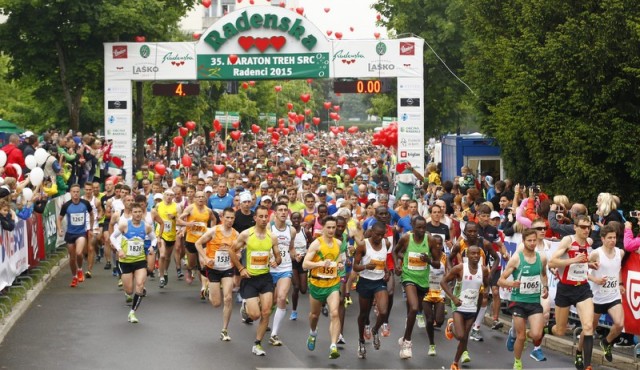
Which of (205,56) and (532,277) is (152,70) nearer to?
(205,56)

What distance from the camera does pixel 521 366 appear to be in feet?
41.7

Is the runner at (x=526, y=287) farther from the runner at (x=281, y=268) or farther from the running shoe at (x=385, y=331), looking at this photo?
the runner at (x=281, y=268)

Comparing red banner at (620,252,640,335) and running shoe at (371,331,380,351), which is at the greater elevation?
red banner at (620,252,640,335)

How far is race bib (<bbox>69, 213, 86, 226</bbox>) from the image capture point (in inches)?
755

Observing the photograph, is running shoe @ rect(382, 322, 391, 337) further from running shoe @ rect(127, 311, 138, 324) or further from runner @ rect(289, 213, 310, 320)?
running shoe @ rect(127, 311, 138, 324)

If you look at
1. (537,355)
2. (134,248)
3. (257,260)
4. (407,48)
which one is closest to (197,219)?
(134,248)

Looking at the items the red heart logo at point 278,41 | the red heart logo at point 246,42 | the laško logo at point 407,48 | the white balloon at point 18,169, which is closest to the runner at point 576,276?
the white balloon at point 18,169

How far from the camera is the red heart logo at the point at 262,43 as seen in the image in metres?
30.5

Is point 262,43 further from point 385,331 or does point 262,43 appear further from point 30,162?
point 385,331

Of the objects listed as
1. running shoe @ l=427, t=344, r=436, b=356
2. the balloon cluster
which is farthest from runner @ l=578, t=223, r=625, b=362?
the balloon cluster

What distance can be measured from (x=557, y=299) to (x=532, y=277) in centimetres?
72

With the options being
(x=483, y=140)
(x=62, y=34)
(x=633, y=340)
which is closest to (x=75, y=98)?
(x=62, y=34)

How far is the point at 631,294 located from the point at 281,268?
4.16 meters

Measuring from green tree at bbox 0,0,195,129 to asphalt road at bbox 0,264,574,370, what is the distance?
1480 centimetres
